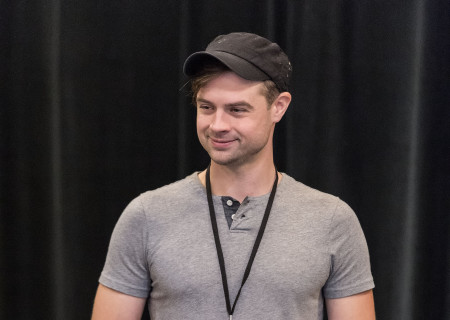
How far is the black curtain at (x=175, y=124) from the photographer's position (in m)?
2.23

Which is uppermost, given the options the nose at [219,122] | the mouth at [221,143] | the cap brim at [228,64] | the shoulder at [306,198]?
the cap brim at [228,64]

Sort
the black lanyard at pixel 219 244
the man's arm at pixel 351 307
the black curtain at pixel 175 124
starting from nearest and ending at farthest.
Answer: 1. the black lanyard at pixel 219 244
2. the man's arm at pixel 351 307
3. the black curtain at pixel 175 124

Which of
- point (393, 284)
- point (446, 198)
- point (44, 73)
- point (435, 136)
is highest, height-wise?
point (44, 73)

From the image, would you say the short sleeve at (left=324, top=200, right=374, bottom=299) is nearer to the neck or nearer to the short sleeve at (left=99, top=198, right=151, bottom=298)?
the neck

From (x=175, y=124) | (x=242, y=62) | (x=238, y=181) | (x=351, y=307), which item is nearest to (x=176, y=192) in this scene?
(x=238, y=181)

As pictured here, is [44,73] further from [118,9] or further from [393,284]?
[393,284]

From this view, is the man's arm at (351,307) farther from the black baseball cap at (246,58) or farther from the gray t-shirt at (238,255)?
the black baseball cap at (246,58)

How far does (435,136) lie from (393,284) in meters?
0.59

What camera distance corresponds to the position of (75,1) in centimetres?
223

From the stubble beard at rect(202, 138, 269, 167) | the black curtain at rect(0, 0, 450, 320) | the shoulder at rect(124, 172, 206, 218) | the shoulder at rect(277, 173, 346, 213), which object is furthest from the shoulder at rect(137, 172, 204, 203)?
the black curtain at rect(0, 0, 450, 320)

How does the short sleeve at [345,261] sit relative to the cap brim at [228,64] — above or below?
below

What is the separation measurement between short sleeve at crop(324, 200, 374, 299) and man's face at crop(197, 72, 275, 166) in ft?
1.01

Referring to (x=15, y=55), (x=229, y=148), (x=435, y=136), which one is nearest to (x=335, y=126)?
(x=435, y=136)

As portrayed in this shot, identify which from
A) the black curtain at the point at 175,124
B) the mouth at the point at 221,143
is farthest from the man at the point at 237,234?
the black curtain at the point at 175,124
